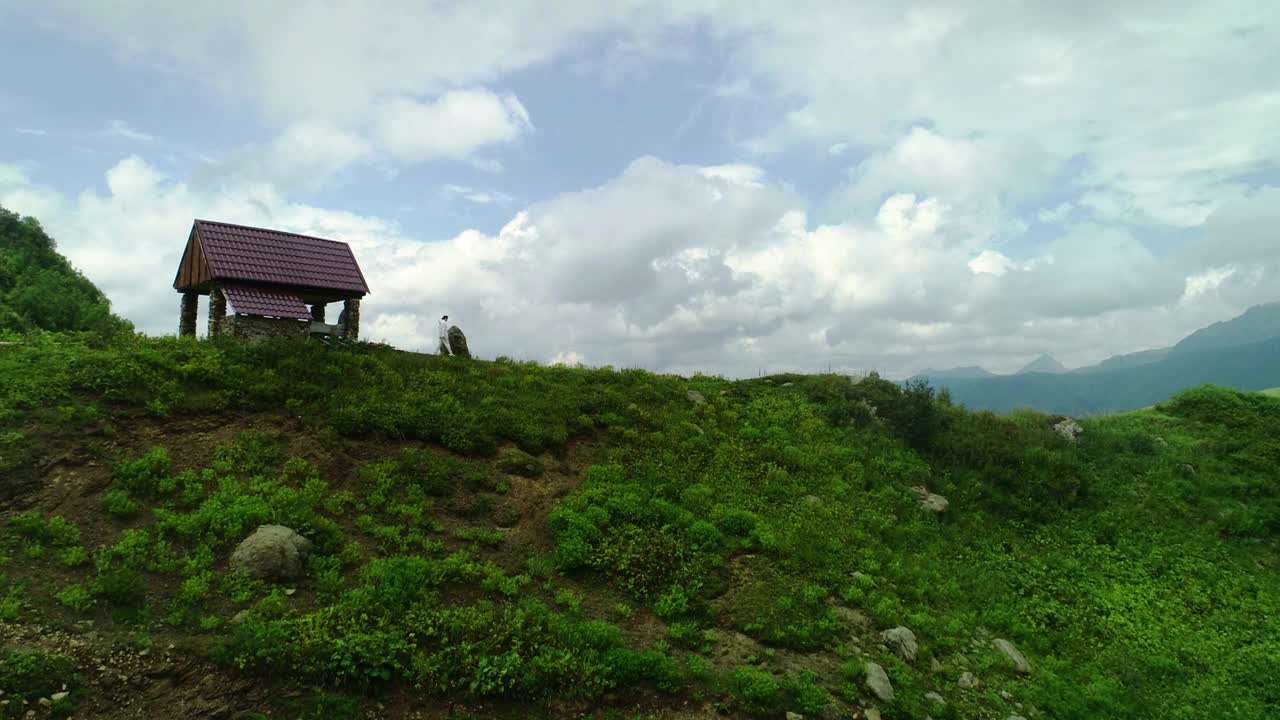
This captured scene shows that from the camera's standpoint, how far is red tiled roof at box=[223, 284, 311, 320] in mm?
20828

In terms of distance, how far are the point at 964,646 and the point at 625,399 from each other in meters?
12.6

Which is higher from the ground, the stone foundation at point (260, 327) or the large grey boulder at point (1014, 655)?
the stone foundation at point (260, 327)

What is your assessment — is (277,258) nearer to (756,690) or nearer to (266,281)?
(266,281)

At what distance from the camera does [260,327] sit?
21109 mm

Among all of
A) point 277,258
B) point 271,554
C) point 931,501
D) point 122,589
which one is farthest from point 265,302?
point 931,501

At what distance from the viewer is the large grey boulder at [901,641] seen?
13625 mm

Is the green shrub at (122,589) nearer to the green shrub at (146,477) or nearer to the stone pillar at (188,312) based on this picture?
the green shrub at (146,477)

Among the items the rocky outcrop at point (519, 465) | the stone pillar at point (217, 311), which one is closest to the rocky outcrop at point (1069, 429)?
the rocky outcrop at point (519, 465)

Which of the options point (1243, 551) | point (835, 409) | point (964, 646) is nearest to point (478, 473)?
point (964, 646)

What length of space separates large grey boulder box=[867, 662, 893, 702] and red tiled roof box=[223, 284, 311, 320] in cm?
1906

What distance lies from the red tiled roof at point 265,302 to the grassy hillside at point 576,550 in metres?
1.97

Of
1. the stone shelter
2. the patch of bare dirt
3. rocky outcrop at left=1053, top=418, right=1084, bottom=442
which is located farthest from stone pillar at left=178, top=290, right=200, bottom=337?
rocky outcrop at left=1053, top=418, right=1084, bottom=442

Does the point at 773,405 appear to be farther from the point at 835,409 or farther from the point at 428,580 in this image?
the point at 428,580

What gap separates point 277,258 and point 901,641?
21.6 m
